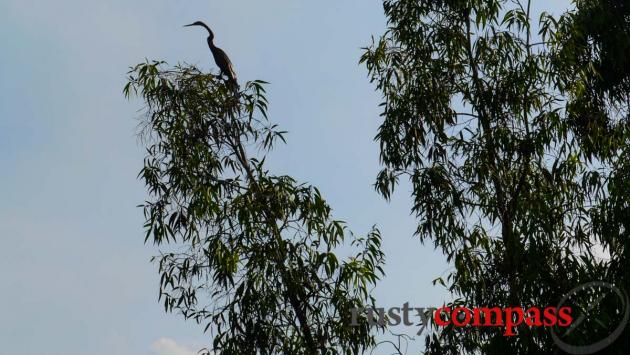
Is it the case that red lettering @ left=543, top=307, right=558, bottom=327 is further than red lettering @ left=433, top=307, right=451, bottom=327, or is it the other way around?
red lettering @ left=433, top=307, right=451, bottom=327

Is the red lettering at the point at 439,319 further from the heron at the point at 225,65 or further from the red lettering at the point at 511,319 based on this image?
the heron at the point at 225,65

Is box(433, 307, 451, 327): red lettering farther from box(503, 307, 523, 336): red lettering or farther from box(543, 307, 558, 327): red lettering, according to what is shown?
box(543, 307, 558, 327): red lettering

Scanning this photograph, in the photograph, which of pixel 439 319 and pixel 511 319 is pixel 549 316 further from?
pixel 439 319

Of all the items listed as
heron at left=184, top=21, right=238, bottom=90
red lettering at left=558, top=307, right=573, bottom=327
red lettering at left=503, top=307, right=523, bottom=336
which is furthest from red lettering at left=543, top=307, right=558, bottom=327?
heron at left=184, top=21, right=238, bottom=90

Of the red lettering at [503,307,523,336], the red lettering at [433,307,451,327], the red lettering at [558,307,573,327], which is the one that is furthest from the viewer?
the red lettering at [433,307,451,327]

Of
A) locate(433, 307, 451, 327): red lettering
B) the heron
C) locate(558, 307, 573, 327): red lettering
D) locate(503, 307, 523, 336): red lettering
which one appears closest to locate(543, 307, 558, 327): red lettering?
locate(558, 307, 573, 327): red lettering

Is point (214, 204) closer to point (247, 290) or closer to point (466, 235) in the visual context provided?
point (247, 290)

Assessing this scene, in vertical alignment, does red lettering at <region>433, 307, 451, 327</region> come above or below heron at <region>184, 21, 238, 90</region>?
below

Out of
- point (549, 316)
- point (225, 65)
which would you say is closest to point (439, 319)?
point (549, 316)

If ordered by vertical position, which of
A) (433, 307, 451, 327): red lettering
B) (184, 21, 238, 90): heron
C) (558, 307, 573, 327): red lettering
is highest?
(184, 21, 238, 90): heron

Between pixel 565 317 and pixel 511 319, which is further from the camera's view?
pixel 511 319

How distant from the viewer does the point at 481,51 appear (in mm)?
7203

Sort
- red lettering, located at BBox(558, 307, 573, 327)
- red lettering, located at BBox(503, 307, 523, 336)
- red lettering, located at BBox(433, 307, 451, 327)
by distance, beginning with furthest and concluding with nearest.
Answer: red lettering, located at BBox(433, 307, 451, 327) < red lettering, located at BBox(503, 307, 523, 336) < red lettering, located at BBox(558, 307, 573, 327)

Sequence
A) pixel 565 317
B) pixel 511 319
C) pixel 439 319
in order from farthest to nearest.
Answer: pixel 439 319
pixel 511 319
pixel 565 317
